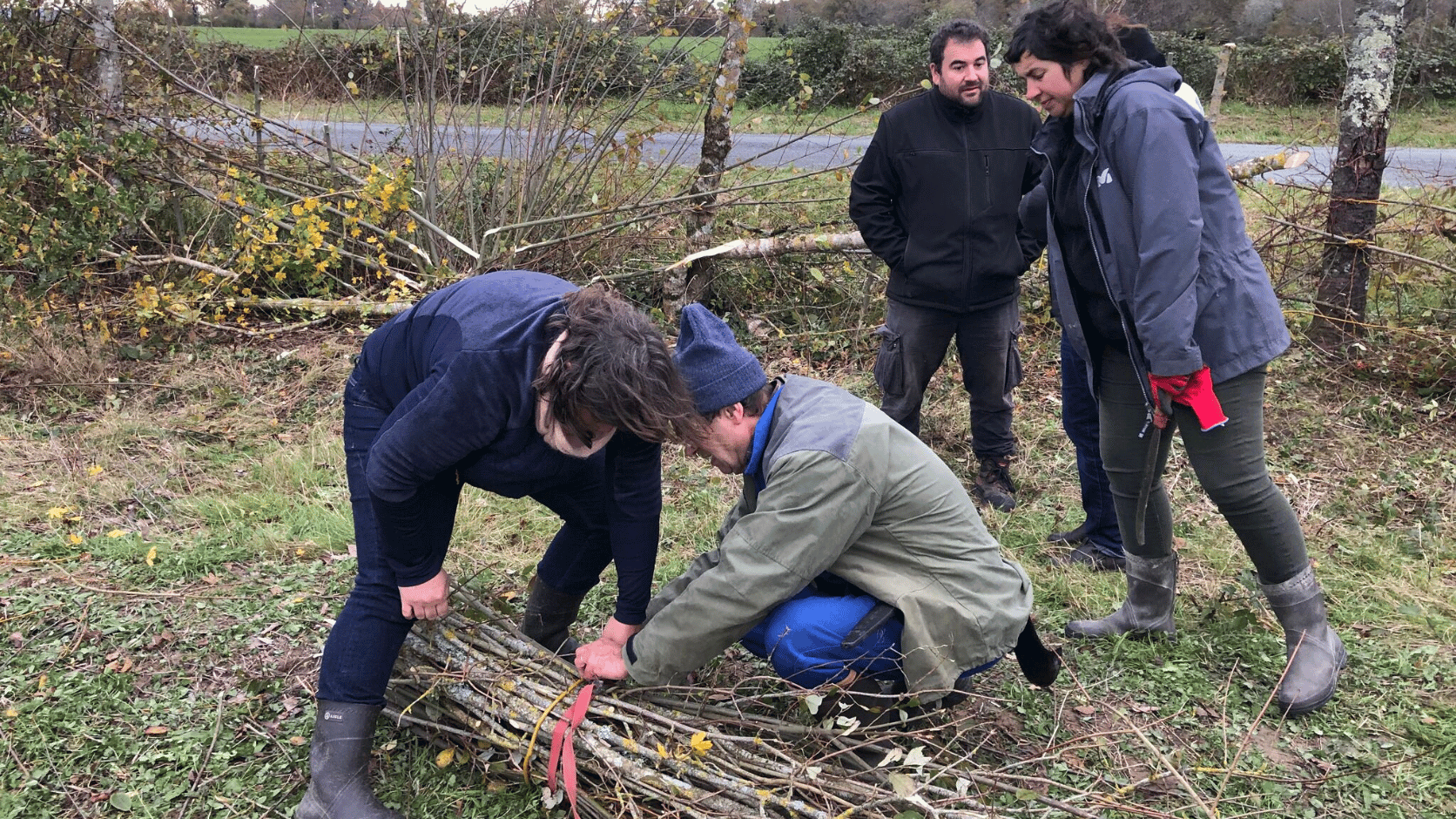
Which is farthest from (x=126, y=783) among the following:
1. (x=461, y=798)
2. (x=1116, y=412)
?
(x=1116, y=412)

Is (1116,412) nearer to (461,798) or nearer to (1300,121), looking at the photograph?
(461,798)

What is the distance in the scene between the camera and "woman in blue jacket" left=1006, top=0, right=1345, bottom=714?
2654mm

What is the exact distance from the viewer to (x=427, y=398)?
2.16 meters

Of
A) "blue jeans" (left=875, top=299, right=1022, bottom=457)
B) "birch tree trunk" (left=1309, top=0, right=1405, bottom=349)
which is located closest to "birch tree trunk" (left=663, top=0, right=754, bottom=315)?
"blue jeans" (left=875, top=299, right=1022, bottom=457)

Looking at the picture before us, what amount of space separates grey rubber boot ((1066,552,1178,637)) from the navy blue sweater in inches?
61.8

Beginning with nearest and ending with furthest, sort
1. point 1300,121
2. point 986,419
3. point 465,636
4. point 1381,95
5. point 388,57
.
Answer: point 465,636 → point 986,419 → point 1381,95 → point 388,57 → point 1300,121

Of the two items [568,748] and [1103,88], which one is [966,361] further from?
[568,748]

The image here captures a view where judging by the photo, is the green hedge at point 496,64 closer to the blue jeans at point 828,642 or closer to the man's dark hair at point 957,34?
the man's dark hair at point 957,34

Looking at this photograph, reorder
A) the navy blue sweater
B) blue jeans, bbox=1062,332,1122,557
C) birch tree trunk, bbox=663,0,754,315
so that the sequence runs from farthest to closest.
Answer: birch tree trunk, bbox=663,0,754,315 < blue jeans, bbox=1062,332,1122,557 < the navy blue sweater

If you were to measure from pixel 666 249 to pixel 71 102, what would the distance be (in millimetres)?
3919

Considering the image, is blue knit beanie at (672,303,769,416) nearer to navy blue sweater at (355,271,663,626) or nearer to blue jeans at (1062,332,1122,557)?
navy blue sweater at (355,271,663,626)

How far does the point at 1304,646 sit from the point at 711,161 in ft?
15.1

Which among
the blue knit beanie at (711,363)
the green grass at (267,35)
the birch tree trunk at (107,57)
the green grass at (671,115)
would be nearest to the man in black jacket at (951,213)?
the green grass at (671,115)

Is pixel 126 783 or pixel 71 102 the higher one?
pixel 71 102
